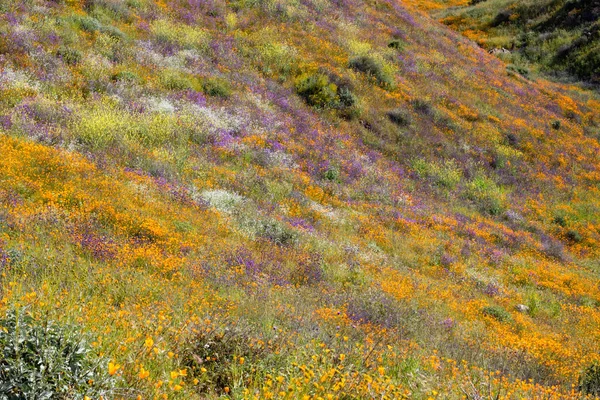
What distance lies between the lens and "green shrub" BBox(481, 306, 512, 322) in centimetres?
1016

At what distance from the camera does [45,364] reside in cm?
307

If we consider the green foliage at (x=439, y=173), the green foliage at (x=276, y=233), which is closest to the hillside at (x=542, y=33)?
the green foliage at (x=439, y=173)

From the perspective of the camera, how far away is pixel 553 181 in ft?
75.2

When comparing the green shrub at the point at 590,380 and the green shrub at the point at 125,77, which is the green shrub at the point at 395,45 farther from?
the green shrub at the point at 590,380

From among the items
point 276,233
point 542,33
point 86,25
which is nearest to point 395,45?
point 86,25

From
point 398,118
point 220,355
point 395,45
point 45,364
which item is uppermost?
point 395,45

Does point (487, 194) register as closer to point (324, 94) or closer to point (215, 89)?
point (324, 94)

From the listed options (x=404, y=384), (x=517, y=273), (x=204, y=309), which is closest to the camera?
(x=404, y=384)

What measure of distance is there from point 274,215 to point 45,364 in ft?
28.2

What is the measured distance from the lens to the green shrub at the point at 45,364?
9.52ft

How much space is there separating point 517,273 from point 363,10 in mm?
24040

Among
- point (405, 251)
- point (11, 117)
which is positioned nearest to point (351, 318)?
point (405, 251)

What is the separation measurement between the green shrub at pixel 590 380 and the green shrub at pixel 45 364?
6908mm

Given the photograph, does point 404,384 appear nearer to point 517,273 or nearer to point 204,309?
point 204,309
